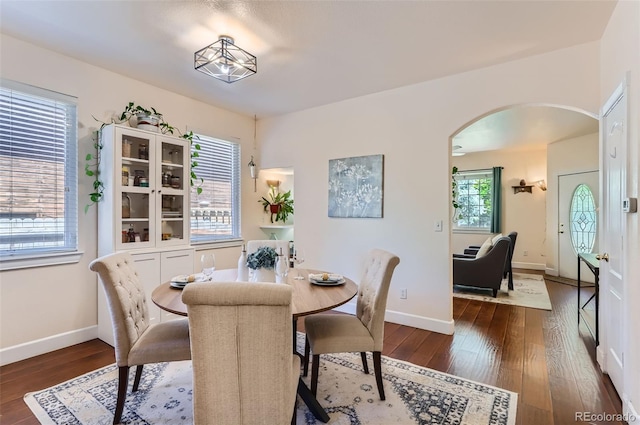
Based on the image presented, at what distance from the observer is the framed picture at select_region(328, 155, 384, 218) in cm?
369

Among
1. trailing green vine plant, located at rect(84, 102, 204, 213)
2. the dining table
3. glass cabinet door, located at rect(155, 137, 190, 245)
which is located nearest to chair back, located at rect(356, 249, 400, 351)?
the dining table

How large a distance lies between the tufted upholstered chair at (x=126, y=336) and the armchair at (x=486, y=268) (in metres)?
4.24

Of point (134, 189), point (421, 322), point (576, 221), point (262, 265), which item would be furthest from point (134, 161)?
point (576, 221)

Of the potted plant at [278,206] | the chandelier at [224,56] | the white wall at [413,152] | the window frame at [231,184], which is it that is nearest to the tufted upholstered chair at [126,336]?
the chandelier at [224,56]

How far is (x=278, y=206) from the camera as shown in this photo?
497cm

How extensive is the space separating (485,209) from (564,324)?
4.25m

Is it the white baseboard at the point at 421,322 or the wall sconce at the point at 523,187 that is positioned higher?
the wall sconce at the point at 523,187

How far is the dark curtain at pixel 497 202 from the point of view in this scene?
7.04 m

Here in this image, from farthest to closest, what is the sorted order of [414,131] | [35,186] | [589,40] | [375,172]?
[375,172] < [414,131] < [35,186] < [589,40]

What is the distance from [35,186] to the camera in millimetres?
2740

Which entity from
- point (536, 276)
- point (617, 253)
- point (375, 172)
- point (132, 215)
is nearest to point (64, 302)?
point (132, 215)

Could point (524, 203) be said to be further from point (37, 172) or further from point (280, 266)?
point (37, 172)

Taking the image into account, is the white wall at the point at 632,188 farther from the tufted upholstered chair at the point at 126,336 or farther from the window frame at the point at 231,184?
the window frame at the point at 231,184

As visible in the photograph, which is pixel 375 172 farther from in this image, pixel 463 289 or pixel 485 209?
pixel 485 209
